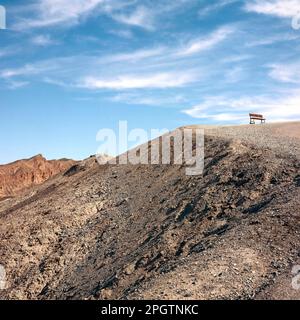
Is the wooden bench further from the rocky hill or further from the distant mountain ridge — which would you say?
the distant mountain ridge

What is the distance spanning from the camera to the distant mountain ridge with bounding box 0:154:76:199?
8719cm

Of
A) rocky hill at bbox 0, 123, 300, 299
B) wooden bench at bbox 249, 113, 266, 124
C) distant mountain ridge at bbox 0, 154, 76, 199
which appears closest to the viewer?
rocky hill at bbox 0, 123, 300, 299

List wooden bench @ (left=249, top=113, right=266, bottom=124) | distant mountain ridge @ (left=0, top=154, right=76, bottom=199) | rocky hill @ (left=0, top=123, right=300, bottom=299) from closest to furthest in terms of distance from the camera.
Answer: rocky hill @ (left=0, top=123, right=300, bottom=299), wooden bench @ (left=249, top=113, right=266, bottom=124), distant mountain ridge @ (left=0, top=154, right=76, bottom=199)

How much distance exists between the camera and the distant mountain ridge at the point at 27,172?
286 ft

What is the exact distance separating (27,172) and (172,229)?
236 feet

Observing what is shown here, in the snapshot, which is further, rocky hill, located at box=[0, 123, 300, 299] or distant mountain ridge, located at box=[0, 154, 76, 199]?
distant mountain ridge, located at box=[0, 154, 76, 199]

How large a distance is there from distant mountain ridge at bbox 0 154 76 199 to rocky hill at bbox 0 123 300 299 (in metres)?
52.4

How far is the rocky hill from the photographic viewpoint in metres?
15.8

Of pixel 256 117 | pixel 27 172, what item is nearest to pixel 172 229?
pixel 256 117

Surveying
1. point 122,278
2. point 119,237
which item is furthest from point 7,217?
point 122,278

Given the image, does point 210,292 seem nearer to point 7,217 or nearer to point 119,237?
point 119,237

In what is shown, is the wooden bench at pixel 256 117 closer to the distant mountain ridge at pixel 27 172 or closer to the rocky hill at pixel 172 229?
the rocky hill at pixel 172 229

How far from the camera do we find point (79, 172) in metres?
37.8

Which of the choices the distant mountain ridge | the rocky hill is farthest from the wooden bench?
the distant mountain ridge
